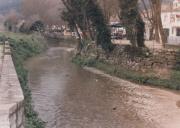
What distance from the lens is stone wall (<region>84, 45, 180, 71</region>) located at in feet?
101

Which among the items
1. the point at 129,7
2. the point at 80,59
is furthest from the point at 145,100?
the point at 80,59

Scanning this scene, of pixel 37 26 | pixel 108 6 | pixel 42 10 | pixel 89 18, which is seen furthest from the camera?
pixel 42 10

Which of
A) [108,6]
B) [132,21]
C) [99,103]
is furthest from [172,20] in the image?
[99,103]

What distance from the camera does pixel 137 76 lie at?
1231 inches

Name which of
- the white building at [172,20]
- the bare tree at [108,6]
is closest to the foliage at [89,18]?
the bare tree at [108,6]

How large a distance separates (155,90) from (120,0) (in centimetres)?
951

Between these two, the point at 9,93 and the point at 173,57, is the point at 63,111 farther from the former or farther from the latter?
the point at 173,57

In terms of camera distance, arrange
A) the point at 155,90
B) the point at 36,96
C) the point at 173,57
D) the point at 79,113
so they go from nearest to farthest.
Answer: the point at 79,113 < the point at 36,96 < the point at 155,90 < the point at 173,57

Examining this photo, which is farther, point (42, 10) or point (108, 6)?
point (42, 10)

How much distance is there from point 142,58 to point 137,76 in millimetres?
2663

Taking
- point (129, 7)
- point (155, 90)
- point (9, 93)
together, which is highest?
point (129, 7)

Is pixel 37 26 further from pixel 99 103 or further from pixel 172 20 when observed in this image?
pixel 99 103

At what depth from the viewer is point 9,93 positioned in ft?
30.8

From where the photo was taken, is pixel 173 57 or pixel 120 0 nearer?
pixel 173 57
